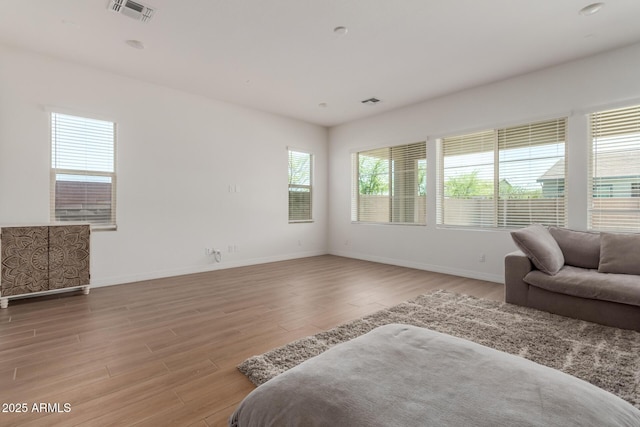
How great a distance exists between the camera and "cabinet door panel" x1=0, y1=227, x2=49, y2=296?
3.28 meters

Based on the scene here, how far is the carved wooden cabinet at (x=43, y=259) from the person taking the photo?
329cm

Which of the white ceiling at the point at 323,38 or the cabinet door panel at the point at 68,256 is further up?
the white ceiling at the point at 323,38

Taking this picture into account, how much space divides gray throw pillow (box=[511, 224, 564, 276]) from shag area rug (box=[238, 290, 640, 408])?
1.57 ft

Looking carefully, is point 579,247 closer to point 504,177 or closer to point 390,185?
point 504,177

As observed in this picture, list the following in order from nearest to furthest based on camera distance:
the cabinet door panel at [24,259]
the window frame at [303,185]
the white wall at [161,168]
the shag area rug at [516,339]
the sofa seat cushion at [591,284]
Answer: the shag area rug at [516,339]
the sofa seat cushion at [591,284]
the cabinet door panel at [24,259]
the white wall at [161,168]
the window frame at [303,185]

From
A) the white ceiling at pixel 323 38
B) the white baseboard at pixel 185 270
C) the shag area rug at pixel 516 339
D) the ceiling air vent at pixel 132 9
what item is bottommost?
the shag area rug at pixel 516 339

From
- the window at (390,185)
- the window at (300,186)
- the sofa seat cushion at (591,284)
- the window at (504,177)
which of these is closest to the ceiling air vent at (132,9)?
the window at (300,186)

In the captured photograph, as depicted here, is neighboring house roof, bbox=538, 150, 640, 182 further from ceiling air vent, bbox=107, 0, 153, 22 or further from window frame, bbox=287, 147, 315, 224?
ceiling air vent, bbox=107, 0, 153, 22

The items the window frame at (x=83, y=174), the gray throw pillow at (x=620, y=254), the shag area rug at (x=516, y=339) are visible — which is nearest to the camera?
the shag area rug at (x=516, y=339)

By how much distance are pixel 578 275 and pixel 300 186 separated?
4.90m

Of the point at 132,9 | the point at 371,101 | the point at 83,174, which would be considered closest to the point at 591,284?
the point at 371,101

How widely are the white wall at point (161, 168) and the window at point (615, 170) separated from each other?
480 centimetres

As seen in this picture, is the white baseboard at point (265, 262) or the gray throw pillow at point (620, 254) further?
the white baseboard at point (265, 262)

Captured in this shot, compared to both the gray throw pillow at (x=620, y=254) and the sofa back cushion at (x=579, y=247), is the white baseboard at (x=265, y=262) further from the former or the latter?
the gray throw pillow at (x=620, y=254)
